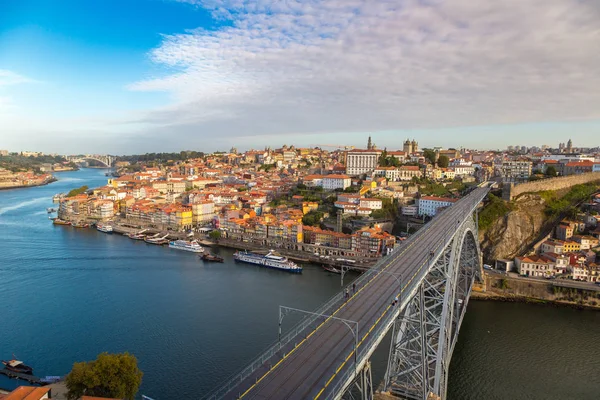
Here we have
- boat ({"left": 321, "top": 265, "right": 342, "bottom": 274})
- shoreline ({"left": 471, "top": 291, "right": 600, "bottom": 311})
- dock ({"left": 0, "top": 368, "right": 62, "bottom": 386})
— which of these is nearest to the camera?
dock ({"left": 0, "top": 368, "right": 62, "bottom": 386})

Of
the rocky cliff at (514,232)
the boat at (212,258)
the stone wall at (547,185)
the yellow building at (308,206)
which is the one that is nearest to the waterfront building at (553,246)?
the rocky cliff at (514,232)

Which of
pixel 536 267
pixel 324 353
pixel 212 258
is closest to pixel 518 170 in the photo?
pixel 536 267

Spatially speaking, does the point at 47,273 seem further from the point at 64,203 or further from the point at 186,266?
the point at 64,203

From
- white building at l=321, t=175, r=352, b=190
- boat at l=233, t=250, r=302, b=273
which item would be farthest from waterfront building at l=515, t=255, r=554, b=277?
white building at l=321, t=175, r=352, b=190

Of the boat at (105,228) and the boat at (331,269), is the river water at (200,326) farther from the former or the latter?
the boat at (105,228)

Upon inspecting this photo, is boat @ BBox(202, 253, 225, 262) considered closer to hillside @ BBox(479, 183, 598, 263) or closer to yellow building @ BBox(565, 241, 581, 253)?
hillside @ BBox(479, 183, 598, 263)

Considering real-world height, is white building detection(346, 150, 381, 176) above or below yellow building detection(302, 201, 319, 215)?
above
